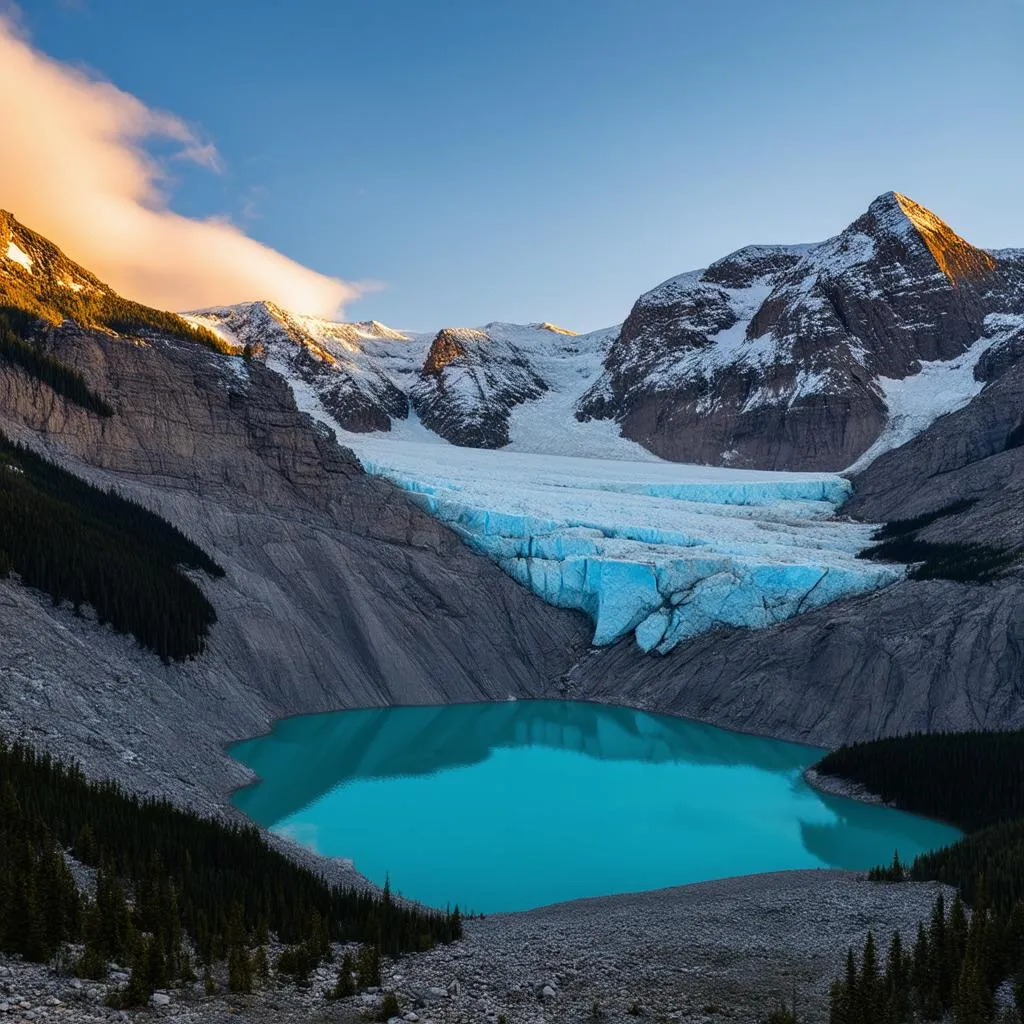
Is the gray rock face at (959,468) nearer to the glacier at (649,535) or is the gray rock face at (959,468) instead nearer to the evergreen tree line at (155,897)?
the glacier at (649,535)

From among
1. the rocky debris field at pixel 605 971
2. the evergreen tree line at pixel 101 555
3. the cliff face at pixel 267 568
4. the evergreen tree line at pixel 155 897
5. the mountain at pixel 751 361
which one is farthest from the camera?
the mountain at pixel 751 361

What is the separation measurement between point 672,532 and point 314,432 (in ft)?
66.1

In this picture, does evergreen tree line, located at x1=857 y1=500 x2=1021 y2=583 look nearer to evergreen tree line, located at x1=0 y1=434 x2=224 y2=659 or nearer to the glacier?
the glacier

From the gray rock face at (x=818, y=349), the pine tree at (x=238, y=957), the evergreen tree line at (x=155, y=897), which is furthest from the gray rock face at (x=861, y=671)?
the gray rock face at (x=818, y=349)

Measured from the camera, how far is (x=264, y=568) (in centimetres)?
4200

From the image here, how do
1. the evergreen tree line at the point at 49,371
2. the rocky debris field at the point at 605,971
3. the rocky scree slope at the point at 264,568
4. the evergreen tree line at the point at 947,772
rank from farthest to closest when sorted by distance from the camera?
the evergreen tree line at the point at 49,371 → the rocky scree slope at the point at 264,568 → the evergreen tree line at the point at 947,772 → the rocky debris field at the point at 605,971

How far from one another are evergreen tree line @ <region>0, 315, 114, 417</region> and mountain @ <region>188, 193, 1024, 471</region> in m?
49.9

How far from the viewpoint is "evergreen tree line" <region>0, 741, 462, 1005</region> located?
10.5 m

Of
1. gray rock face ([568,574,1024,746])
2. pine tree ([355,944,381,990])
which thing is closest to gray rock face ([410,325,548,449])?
gray rock face ([568,574,1024,746])

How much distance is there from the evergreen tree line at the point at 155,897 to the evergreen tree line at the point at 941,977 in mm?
5714

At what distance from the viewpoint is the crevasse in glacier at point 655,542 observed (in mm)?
43688

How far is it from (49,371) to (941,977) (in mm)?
44089

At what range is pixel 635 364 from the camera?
350 ft

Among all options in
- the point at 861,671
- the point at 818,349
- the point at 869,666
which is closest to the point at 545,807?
the point at 861,671
